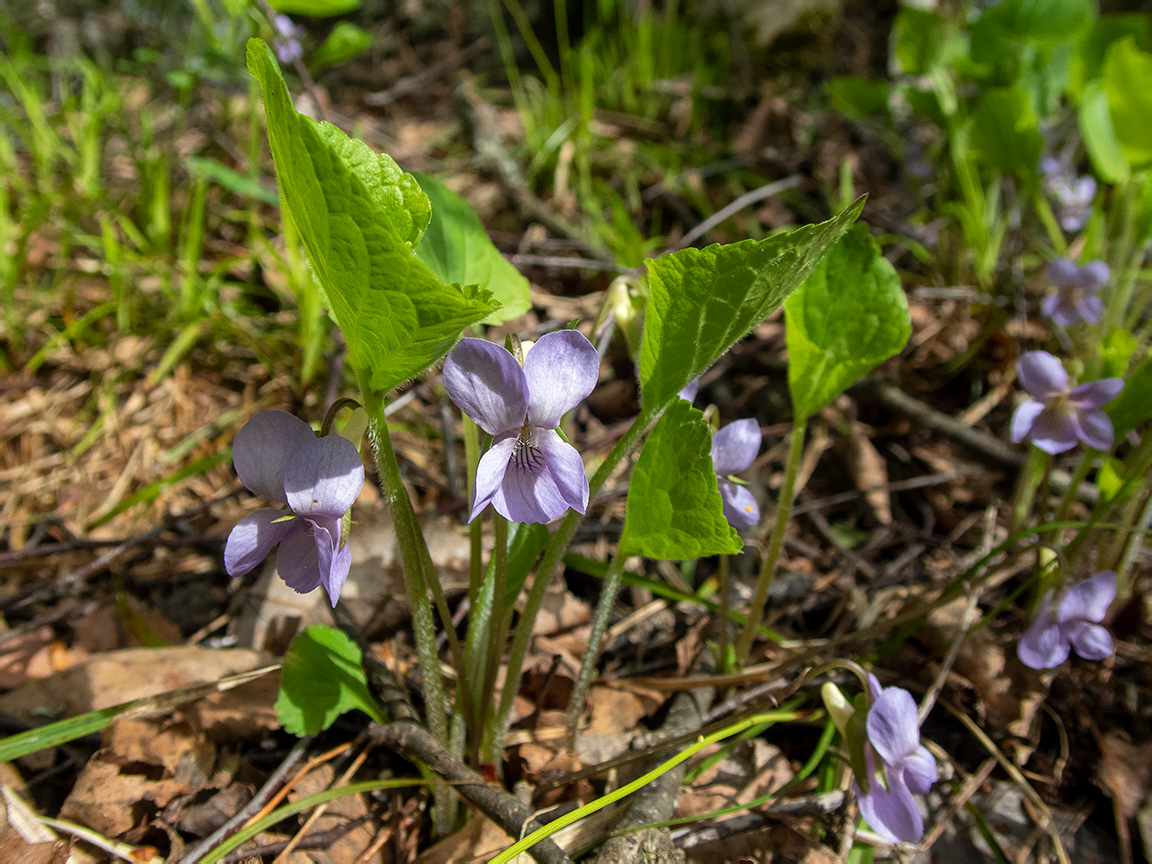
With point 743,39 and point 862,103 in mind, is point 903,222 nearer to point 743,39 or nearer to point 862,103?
point 862,103

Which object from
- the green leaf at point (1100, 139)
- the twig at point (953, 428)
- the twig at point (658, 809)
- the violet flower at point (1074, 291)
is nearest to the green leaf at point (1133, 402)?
the twig at point (953, 428)

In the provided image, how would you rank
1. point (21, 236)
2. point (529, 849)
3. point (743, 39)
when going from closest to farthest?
point (529, 849) < point (21, 236) < point (743, 39)

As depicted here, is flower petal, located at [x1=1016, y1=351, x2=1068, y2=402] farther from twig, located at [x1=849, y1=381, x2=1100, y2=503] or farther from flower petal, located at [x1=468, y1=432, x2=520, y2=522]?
flower petal, located at [x1=468, y1=432, x2=520, y2=522]

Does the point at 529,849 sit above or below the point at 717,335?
below

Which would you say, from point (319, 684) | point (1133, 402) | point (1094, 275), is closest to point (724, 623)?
point (319, 684)

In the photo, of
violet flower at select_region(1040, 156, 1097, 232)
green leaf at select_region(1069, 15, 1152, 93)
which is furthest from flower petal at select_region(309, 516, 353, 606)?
green leaf at select_region(1069, 15, 1152, 93)

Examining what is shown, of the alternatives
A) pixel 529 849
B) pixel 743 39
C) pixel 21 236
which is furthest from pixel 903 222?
pixel 21 236
